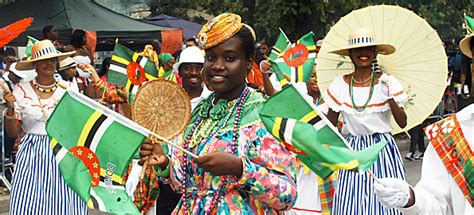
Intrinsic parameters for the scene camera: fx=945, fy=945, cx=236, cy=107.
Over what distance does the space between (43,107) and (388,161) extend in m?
2.85

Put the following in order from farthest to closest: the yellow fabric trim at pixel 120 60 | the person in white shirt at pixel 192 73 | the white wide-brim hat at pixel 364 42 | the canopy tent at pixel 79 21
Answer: the canopy tent at pixel 79 21, the yellow fabric trim at pixel 120 60, the white wide-brim hat at pixel 364 42, the person in white shirt at pixel 192 73

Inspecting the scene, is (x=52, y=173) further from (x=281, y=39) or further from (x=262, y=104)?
(x=262, y=104)

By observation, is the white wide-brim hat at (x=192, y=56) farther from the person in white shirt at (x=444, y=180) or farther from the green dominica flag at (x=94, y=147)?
the person in white shirt at (x=444, y=180)

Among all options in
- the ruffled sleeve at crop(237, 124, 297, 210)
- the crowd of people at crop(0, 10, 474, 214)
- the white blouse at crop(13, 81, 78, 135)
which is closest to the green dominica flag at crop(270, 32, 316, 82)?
the crowd of people at crop(0, 10, 474, 214)

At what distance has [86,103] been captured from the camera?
3.86m

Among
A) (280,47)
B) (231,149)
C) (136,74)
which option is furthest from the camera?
(280,47)

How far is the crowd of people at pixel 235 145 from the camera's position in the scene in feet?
12.2

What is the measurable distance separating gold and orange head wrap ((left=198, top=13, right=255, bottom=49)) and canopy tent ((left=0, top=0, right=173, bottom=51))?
11137mm

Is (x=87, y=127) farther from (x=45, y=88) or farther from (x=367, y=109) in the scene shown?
(x=45, y=88)

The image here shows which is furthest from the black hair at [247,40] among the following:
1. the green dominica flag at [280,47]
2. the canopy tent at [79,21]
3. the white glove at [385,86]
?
the canopy tent at [79,21]

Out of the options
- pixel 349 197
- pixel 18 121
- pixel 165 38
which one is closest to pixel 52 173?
pixel 18 121

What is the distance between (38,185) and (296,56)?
286 centimetres

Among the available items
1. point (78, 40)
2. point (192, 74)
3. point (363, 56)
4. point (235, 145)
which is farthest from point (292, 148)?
point (78, 40)

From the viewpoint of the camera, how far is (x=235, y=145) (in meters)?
3.82
